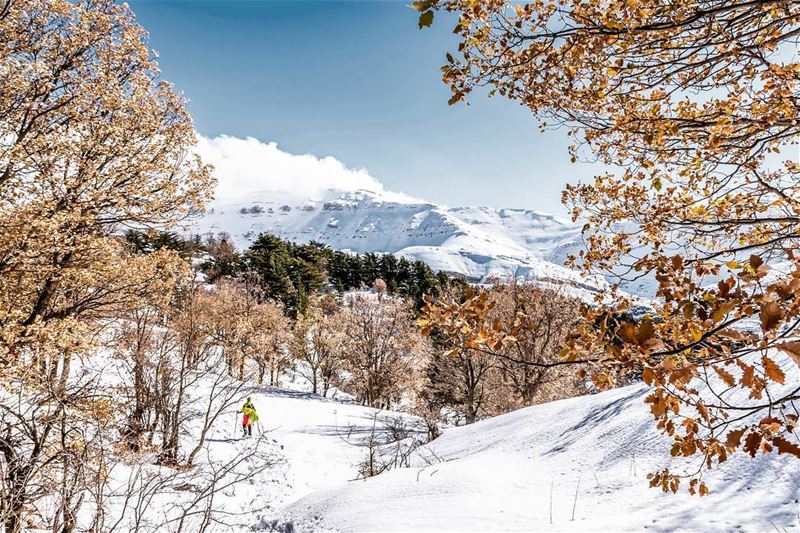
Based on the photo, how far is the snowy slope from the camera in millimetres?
4285

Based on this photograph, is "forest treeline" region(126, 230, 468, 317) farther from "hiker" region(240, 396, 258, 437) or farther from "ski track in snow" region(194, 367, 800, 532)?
"ski track in snow" region(194, 367, 800, 532)

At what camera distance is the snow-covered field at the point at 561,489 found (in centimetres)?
432

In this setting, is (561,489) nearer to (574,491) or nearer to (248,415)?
(574,491)

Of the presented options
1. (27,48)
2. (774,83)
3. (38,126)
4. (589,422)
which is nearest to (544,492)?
(589,422)

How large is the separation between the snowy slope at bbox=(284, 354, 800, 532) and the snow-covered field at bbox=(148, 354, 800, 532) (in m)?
0.02

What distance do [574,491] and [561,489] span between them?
Answer: 20 centimetres

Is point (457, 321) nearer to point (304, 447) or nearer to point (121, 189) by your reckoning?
point (121, 189)

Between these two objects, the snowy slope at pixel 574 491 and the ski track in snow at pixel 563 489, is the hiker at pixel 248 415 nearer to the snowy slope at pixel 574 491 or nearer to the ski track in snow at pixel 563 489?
the ski track in snow at pixel 563 489

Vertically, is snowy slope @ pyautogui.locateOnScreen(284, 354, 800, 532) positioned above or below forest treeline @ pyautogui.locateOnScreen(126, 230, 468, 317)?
below

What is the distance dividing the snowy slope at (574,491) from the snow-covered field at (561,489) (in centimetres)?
2

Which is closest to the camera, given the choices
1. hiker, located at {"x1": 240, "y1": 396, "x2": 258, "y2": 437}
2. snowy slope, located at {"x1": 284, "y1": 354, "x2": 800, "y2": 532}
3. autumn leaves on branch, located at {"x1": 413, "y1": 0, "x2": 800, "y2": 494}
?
autumn leaves on branch, located at {"x1": 413, "y1": 0, "x2": 800, "y2": 494}

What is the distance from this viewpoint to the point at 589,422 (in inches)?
328

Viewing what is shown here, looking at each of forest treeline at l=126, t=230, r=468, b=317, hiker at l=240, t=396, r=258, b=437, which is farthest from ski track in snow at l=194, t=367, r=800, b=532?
forest treeline at l=126, t=230, r=468, b=317

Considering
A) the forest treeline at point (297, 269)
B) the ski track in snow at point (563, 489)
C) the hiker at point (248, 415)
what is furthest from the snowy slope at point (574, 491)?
the forest treeline at point (297, 269)
